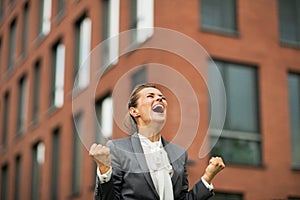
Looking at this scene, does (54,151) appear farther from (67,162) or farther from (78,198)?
(78,198)

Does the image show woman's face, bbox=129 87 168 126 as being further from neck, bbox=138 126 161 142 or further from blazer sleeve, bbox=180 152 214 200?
blazer sleeve, bbox=180 152 214 200

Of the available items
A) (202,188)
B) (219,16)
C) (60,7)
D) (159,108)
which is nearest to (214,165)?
(202,188)

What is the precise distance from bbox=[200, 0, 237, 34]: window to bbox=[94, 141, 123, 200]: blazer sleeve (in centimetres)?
1846

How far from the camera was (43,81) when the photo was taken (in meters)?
32.6

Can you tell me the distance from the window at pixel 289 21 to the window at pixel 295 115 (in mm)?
1280

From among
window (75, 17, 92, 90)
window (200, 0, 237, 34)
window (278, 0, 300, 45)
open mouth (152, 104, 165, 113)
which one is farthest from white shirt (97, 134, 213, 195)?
window (75, 17, 92, 90)

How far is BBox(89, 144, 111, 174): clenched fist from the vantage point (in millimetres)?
3986

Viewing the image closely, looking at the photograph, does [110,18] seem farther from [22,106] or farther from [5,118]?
[5,118]

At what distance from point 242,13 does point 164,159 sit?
64.4 feet

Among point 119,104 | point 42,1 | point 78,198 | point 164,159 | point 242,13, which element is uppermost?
point 42,1

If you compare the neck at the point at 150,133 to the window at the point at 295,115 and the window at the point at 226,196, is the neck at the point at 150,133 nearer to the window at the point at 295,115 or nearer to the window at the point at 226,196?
the window at the point at 226,196

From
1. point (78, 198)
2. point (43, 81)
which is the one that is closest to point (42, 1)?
point (43, 81)

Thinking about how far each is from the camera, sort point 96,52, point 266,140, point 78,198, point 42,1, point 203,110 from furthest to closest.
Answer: point 42,1 → point 78,198 → point 266,140 → point 203,110 → point 96,52

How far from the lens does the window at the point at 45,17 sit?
3353 centimetres
